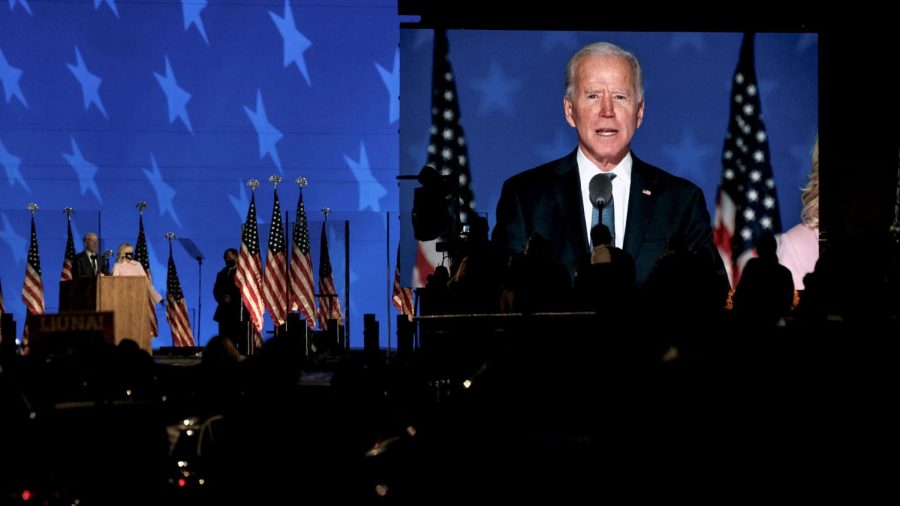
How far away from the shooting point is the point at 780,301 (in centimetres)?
777

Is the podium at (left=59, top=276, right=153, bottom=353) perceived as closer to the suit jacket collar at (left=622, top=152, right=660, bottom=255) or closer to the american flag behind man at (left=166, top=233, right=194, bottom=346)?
the suit jacket collar at (left=622, top=152, right=660, bottom=255)

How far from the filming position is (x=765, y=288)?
290 inches

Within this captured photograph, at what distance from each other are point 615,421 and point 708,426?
1.50ft

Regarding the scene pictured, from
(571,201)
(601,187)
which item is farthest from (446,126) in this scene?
(601,187)

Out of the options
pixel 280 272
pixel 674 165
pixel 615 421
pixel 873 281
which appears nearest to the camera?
pixel 615 421

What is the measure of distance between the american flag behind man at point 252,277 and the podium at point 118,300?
6290mm

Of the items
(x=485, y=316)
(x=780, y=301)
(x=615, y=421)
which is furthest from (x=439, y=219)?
(x=615, y=421)

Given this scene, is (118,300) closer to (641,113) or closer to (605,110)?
(605,110)

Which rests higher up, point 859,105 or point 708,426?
point 859,105

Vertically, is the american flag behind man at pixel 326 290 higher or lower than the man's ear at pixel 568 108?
lower

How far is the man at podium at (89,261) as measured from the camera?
1290cm

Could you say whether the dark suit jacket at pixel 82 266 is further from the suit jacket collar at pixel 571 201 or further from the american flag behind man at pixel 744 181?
the american flag behind man at pixel 744 181

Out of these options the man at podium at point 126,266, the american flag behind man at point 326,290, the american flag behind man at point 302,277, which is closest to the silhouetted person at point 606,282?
the man at podium at point 126,266

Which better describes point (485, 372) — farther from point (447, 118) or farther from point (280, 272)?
point (280, 272)
